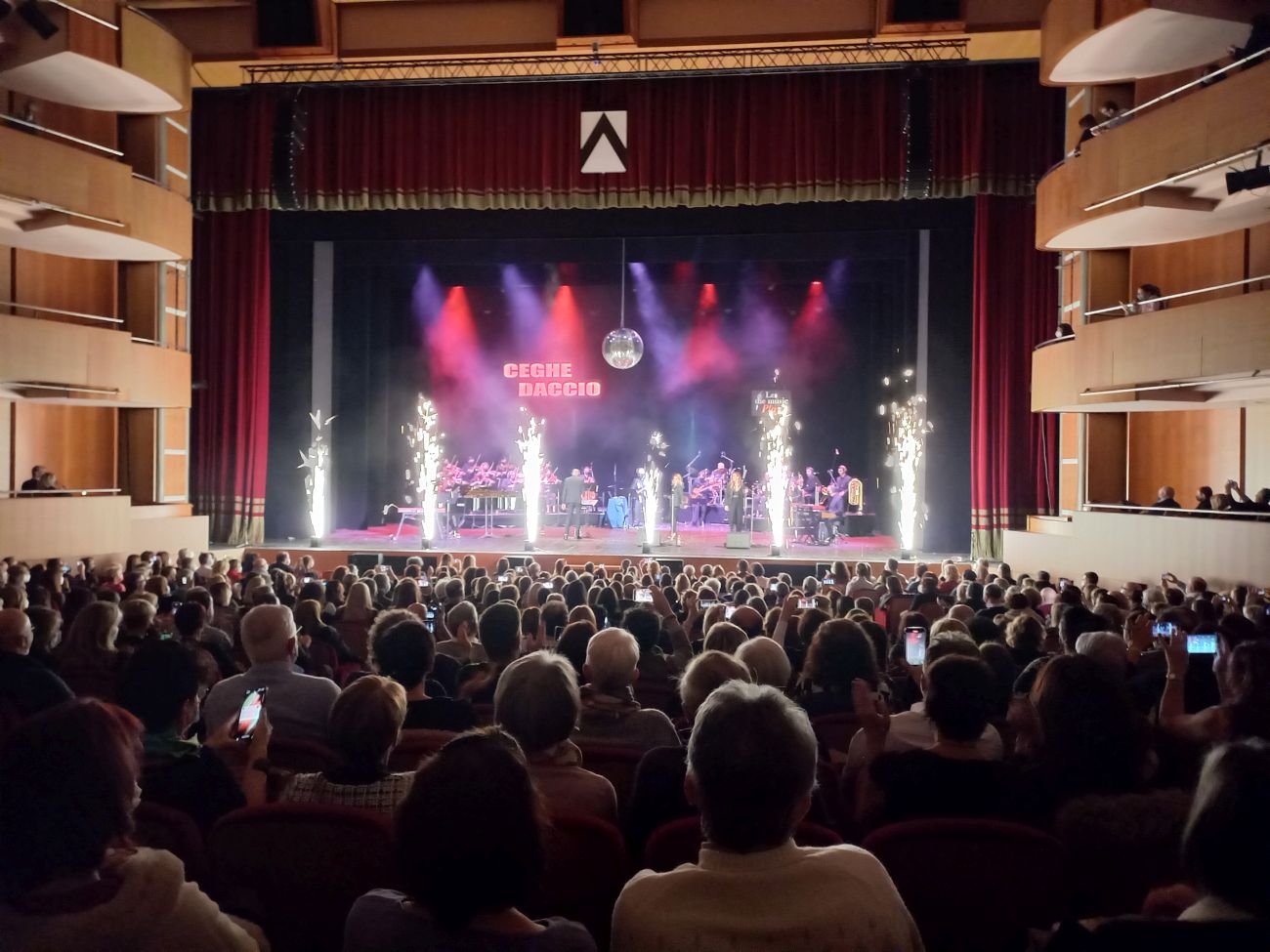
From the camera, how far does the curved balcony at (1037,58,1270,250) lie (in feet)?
29.0

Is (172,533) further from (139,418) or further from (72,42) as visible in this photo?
(72,42)

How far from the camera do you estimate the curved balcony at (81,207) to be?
1076 cm

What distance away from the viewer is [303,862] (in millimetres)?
2230

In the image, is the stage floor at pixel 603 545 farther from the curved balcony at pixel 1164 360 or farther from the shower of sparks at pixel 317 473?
the curved balcony at pixel 1164 360

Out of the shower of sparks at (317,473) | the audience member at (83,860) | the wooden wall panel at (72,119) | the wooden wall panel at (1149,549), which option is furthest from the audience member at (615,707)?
the wooden wall panel at (72,119)

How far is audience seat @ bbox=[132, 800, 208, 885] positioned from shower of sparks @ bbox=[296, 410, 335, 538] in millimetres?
12541

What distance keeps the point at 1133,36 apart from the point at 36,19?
33.5 ft

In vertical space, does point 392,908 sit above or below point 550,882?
above

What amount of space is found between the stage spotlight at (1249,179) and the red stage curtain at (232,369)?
466 inches

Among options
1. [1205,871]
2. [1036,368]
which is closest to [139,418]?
[1036,368]

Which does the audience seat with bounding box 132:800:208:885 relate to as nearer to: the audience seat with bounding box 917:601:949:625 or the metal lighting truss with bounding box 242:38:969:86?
the audience seat with bounding box 917:601:949:625

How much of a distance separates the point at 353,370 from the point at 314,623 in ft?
43.0

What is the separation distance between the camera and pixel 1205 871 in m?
1.59

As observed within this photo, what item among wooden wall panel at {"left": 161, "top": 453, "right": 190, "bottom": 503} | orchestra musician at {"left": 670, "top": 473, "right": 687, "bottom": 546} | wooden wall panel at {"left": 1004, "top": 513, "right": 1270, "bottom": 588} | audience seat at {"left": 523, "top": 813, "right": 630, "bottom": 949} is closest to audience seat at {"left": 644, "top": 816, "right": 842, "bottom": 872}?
audience seat at {"left": 523, "top": 813, "right": 630, "bottom": 949}
